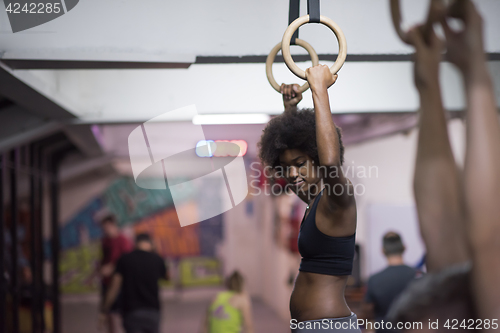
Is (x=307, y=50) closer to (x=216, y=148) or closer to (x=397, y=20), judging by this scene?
(x=397, y=20)

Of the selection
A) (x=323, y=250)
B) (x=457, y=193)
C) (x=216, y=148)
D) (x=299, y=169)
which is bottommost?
(x=323, y=250)

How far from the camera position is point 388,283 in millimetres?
3211

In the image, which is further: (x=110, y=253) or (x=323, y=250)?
(x=110, y=253)

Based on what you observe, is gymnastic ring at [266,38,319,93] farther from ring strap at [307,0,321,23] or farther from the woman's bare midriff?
the woman's bare midriff

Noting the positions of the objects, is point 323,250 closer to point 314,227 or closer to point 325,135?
point 314,227

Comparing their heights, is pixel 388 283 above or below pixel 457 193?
below

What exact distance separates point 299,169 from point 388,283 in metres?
2.15

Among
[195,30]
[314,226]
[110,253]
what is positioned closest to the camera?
[314,226]

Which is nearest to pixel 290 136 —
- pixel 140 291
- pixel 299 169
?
pixel 299 169

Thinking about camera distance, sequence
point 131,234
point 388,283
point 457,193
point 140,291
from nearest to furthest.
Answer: point 457,193 < point 388,283 < point 140,291 < point 131,234

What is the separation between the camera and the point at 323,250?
1345 mm

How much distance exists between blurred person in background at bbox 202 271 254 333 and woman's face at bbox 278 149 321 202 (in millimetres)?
2654

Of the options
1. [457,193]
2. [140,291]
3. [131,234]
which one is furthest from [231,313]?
[131,234]

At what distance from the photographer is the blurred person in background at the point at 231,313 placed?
3.78 metres
